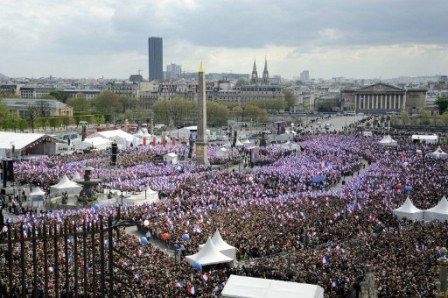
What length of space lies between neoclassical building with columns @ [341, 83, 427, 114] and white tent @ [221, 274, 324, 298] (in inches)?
6005

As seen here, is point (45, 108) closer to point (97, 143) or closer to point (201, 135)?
point (97, 143)

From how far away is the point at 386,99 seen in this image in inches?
6412

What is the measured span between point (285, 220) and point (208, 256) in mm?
5874

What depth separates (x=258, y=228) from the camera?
22.1m

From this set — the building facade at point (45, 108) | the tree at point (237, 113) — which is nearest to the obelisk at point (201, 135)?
A: the building facade at point (45, 108)

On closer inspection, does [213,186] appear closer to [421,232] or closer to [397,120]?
[421,232]

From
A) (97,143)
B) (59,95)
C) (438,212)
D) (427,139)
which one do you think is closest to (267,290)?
(438,212)

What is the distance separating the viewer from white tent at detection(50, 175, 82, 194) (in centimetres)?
3272

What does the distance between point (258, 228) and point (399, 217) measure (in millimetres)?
7043

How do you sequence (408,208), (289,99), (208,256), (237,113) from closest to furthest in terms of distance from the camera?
(208,256), (408,208), (237,113), (289,99)

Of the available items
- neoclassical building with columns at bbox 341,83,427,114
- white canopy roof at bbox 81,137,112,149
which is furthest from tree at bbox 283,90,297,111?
white canopy roof at bbox 81,137,112,149

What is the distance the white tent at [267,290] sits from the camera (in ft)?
39.1

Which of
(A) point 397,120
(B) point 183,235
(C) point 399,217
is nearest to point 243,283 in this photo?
(B) point 183,235

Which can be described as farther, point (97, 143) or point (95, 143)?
point (97, 143)
